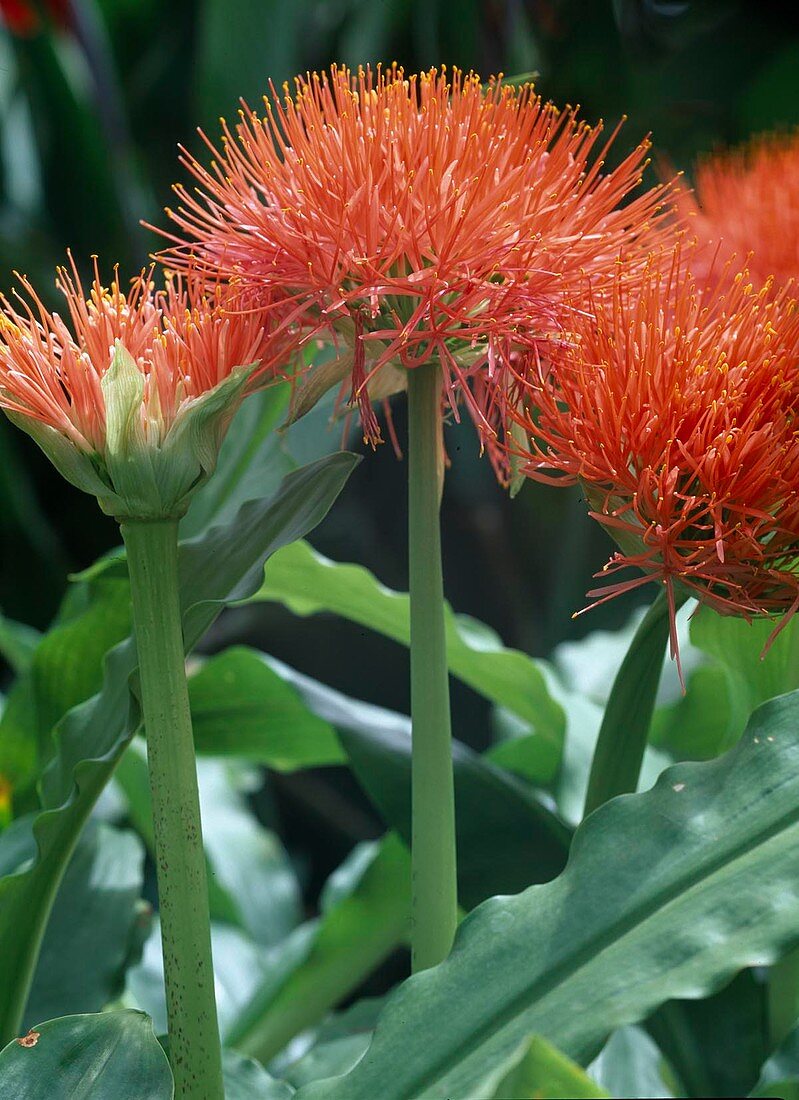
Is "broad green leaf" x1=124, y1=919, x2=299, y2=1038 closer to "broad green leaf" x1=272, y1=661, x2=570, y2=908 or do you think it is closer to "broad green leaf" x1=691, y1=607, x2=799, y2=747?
"broad green leaf" x1=272, y1=661, x2=570, y2=908

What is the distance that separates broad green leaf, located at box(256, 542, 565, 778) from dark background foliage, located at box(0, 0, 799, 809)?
2.24ft

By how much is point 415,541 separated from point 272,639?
1.02 metres

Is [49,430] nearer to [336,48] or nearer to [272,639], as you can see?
[272,639]

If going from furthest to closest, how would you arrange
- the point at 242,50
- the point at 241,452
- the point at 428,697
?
the point at 242,50 < the point at 241,452 < the point at 428,697

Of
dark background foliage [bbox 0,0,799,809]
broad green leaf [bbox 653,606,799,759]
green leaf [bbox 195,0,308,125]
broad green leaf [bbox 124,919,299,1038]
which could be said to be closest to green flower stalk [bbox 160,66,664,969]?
broad green leaf [bbox 653,606,799,759]

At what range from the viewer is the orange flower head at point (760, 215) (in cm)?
51

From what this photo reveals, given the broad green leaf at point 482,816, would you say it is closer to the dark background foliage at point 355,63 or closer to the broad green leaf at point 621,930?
the broad green leaf at point 621,930

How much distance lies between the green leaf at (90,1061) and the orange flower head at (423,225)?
21 centimetres

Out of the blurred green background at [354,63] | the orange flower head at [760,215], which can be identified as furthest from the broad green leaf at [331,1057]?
the blurred green background at [354,63]

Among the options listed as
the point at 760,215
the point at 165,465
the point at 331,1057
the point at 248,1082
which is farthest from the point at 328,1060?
the point at 760,215

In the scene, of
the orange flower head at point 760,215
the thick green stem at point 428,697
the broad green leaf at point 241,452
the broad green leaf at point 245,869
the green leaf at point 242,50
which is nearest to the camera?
the thick green stem at point 428,697

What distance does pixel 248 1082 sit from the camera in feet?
1.41

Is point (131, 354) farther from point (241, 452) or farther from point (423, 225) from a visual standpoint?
point (241, 452)

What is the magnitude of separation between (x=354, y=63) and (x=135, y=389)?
1200mm
